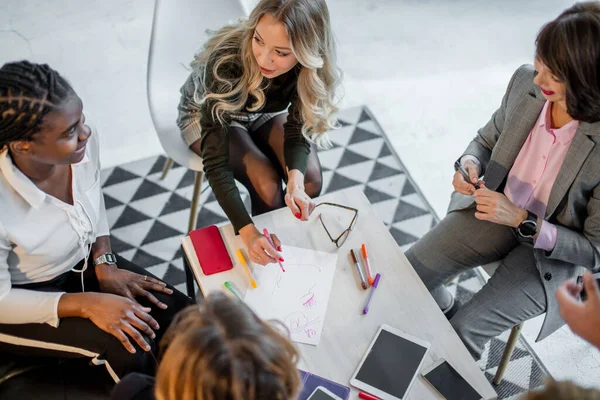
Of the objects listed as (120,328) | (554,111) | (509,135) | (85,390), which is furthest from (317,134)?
(85,390)

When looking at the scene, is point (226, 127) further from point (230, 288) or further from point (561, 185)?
point (561, 185)

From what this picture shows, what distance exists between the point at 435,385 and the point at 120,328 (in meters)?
0.80

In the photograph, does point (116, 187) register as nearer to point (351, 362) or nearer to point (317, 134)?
point (317, 134)

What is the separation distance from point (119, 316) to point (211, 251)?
291mm

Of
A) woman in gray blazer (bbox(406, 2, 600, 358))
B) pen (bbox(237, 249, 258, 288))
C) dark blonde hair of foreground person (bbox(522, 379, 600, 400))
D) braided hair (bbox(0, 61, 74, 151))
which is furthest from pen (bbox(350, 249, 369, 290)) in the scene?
braided hair (bbox(0, 61, 74, 151))

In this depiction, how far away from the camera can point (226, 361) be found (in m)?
0.96

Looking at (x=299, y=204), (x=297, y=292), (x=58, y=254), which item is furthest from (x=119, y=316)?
(x=299, y=204)

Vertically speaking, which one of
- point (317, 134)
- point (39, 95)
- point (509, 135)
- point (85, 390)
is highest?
point (39, 95)

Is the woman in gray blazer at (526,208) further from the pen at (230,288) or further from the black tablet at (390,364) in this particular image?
the pen at (230,288)

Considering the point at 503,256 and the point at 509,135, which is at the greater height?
the point at 509,135

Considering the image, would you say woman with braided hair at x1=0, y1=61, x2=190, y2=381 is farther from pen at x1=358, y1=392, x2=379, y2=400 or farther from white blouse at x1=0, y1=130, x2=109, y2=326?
pen at x1=358, y1=392, x2=379, y2=400

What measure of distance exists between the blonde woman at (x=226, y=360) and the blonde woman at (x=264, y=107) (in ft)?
1.83

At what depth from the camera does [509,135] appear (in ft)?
5.82

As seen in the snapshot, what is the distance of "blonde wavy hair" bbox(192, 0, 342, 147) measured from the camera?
5.57 feet
